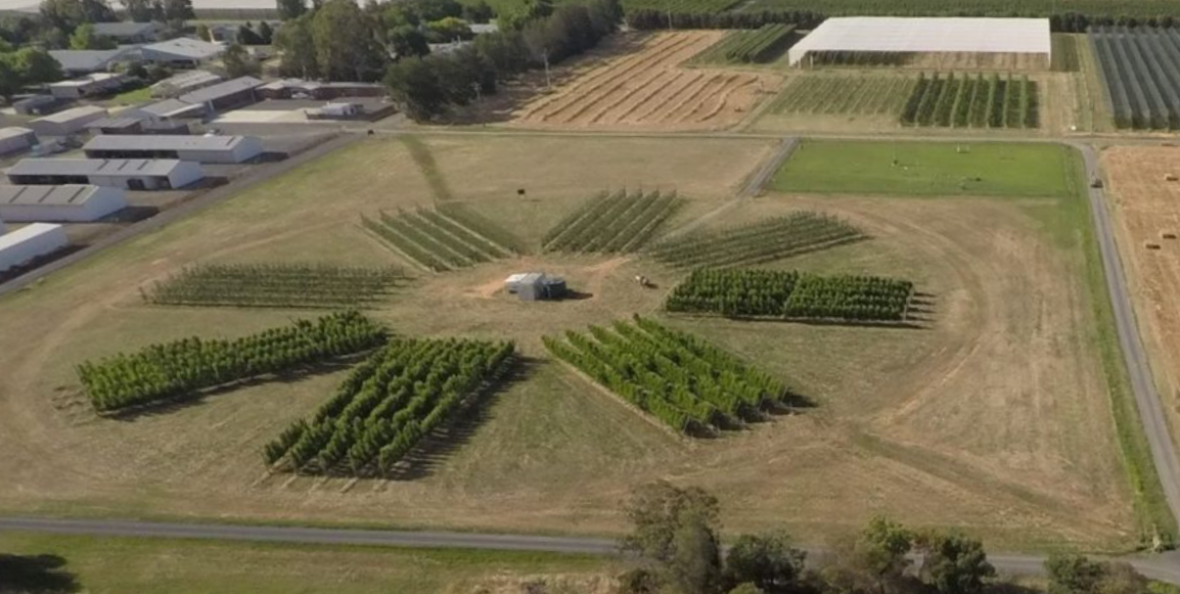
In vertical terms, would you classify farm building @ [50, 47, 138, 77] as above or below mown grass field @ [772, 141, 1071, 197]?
above

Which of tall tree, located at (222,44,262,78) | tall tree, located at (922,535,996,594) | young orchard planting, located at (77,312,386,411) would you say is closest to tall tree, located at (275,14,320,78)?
tall tree, located at (222,44,262,78)

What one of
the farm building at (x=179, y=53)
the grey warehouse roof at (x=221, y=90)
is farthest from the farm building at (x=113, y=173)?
the farm building at (x=179, y=53)

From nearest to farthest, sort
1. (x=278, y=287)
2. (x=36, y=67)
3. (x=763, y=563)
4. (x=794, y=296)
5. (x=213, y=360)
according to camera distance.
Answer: (x=763, y=563) → (x=213, y=360) → (x=794, y=296) → (x=278, y=287) → (x=36, y=67)

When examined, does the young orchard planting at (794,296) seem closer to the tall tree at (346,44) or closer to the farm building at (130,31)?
the tall tree at (346,44)

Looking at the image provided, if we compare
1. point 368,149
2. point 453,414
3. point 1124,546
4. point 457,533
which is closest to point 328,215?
point 368,149

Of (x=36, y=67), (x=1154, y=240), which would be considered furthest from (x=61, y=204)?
(x=1154, y=240)

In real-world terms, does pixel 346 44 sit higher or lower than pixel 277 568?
higher

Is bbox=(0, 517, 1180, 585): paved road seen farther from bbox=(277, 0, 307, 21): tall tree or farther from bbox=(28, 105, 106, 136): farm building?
bbox=(277, 0, 307, 21): tall tree

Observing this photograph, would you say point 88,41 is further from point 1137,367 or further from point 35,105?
point 1137,367
